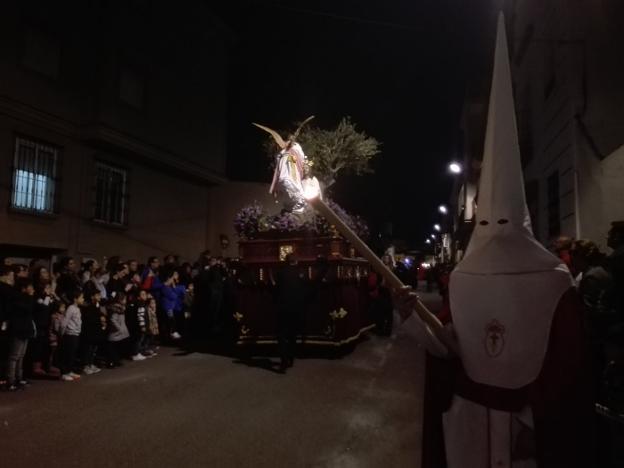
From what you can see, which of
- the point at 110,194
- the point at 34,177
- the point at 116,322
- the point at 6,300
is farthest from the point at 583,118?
the point at 110,194

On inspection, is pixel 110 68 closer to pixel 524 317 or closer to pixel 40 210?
pixel 40 210

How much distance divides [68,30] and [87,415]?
36.8 feet

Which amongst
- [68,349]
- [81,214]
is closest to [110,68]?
[81,214]

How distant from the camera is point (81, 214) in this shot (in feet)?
45.5

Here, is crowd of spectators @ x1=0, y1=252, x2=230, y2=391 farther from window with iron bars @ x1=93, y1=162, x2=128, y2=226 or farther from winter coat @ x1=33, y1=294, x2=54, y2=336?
window with iron bars @ x1=93, y1=162, x2=128, y2=226

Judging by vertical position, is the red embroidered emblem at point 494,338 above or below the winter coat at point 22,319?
above

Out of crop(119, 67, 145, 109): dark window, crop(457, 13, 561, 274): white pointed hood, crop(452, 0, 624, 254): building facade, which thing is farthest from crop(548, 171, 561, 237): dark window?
crop(119, 67, 145, 109): dark window

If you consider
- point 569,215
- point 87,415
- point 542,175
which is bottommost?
point 87,415

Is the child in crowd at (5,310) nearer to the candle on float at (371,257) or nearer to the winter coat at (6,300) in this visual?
the winter coat at (6,300)

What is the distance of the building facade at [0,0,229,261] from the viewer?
40.4 feet

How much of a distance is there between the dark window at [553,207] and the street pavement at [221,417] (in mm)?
4175

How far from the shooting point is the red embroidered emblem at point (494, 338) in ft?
8.54

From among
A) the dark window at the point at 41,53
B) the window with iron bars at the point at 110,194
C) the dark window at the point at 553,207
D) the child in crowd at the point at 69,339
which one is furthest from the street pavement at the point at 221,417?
the dark window at the point at 41,53

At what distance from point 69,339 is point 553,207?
9381 mm
